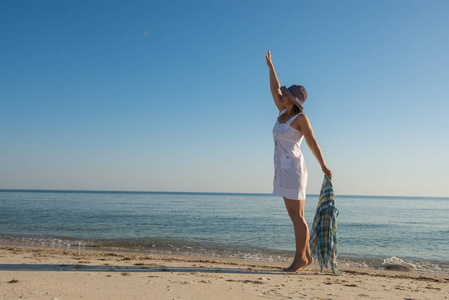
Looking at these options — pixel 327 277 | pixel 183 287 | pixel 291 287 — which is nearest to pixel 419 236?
pixel 327 277

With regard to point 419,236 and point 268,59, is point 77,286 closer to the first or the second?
point 268,59

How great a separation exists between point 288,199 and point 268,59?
2.08 m

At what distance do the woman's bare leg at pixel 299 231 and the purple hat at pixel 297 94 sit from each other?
122cm

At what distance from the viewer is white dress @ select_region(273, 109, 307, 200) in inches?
157

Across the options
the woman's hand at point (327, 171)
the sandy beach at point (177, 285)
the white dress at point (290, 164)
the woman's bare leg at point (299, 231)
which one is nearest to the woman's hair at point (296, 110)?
the white dress at point (290, 164)

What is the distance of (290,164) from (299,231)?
2.87ft

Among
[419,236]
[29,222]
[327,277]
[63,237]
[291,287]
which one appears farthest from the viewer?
[29,222]

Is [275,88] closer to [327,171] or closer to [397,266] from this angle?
[327,171]

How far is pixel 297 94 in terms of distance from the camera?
403 centimetres

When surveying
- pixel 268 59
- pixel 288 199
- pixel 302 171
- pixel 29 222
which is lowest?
pixel 29 222

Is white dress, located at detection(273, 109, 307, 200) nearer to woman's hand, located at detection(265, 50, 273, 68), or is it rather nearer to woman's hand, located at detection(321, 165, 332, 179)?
woman's hand, located at detection(321, 165, 332, 179)

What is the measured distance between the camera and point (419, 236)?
12.1 m

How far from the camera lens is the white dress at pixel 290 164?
13.1 feet

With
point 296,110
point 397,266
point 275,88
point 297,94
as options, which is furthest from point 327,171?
point 397,266
